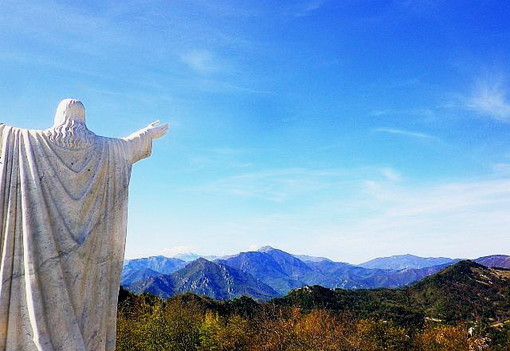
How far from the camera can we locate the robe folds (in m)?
5.36

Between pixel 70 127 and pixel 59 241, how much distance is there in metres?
1.46

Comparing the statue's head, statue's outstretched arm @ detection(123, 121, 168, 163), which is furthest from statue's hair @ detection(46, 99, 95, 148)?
statue's outstretched arm @ detection(123, 121, 168, 163)

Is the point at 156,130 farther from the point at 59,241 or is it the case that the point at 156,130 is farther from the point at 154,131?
the point at 59,241

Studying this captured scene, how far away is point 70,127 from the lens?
19.9 feet

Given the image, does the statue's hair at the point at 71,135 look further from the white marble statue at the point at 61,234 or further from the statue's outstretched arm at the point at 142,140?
the statue's outstretched arm at the point at 142,140

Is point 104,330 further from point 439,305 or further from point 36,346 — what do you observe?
point 439,305

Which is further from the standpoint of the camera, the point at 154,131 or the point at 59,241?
the point at 154,131

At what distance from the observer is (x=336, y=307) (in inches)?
2953

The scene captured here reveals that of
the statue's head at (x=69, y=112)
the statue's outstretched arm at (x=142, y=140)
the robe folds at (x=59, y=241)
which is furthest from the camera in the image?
the statue's outstretched arm at (x=142, y=140)

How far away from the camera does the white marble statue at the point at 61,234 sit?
211 inches

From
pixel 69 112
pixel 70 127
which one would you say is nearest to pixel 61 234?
pixel 70 127

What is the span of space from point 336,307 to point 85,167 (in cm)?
7371

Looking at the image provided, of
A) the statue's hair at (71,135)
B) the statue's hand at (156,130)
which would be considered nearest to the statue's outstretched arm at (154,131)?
the statue's hand at (156,130)

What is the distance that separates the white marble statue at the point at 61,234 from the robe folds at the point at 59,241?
1 centimetres
